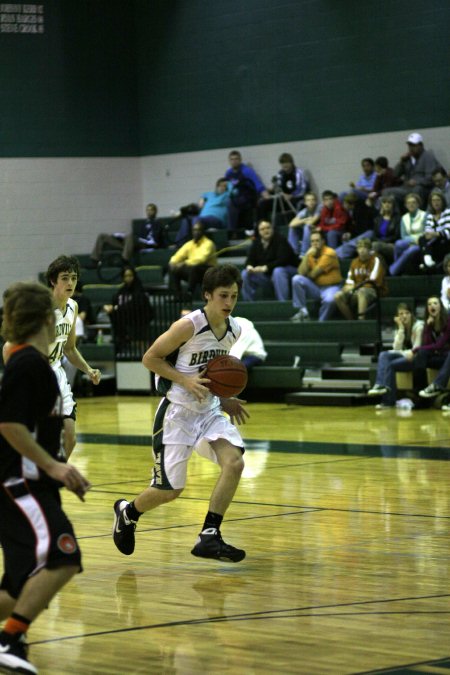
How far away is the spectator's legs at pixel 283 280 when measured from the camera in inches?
655

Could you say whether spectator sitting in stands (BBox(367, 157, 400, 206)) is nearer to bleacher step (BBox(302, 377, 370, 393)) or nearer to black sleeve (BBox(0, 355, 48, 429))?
bleacher step (BBox(302, 377, 370, 393))

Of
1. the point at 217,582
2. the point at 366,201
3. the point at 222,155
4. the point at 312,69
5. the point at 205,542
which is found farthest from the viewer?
the point at 222,155

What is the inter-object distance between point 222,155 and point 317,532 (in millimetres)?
14389

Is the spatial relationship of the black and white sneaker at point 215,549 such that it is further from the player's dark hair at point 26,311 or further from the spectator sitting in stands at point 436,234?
the spectator sitting in stands at point 436,234

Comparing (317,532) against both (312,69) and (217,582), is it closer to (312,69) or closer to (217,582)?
(217,582)

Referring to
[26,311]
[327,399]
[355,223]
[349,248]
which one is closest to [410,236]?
[349,248]

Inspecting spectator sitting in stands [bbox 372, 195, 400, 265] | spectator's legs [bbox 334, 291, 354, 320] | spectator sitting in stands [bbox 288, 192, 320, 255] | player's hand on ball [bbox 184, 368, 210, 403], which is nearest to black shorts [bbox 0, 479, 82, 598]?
player's hand on ball [bbox 184, 368, 210, 403]

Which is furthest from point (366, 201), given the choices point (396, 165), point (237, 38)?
point (237, 38)

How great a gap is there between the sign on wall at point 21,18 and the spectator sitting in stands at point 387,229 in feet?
25.0

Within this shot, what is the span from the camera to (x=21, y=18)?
2055 centimetres

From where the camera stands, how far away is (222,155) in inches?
812

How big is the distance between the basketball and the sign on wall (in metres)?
15.5

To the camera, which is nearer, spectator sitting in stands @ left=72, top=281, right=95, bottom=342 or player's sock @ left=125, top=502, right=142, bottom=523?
player's sock @ left=125, top=502, right=142, bottom=523

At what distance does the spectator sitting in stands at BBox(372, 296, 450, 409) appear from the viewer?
44.6 feet
